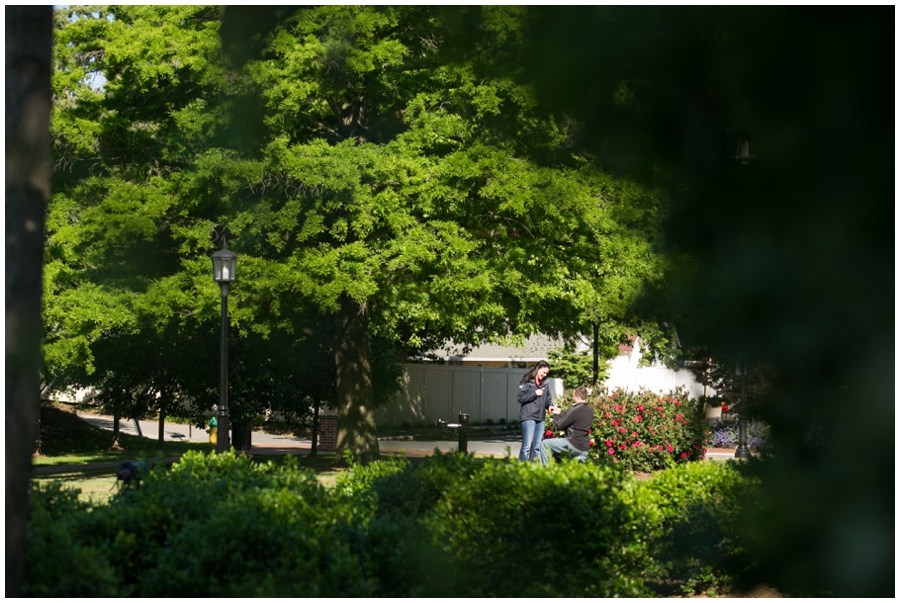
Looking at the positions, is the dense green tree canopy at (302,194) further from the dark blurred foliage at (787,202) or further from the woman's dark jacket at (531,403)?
the dark blurred foliage at (787,202)

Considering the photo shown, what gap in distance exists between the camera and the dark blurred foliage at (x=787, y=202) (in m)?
2.09

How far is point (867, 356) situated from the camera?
81.8 inches

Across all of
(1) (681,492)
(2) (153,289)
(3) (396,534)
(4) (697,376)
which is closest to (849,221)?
(4) (697,376)

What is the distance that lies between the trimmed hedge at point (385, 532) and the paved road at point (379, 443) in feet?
45.1

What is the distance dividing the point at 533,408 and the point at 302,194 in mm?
5009

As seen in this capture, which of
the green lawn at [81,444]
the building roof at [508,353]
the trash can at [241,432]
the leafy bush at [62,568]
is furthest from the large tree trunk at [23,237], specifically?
the building roof at [508,353]

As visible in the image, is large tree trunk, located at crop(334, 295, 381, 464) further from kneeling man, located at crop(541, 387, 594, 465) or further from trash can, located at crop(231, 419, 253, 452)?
kneeling man, located at crop(541, 387, 594, 465)

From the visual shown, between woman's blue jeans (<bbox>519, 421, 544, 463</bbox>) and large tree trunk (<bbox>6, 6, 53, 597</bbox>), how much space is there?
1030 cm

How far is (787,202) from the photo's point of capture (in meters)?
2.19

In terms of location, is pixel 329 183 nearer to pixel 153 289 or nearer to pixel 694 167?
pixel 153 289

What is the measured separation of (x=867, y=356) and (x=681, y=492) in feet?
16.6

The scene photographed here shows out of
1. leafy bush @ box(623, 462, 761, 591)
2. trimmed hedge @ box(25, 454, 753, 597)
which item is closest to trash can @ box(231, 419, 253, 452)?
trimmed hedge @ box(25, 454, 753, 597)

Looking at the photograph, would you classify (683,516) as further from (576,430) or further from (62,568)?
(576,430)

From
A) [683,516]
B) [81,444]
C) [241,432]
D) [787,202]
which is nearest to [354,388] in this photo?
[241,432]
